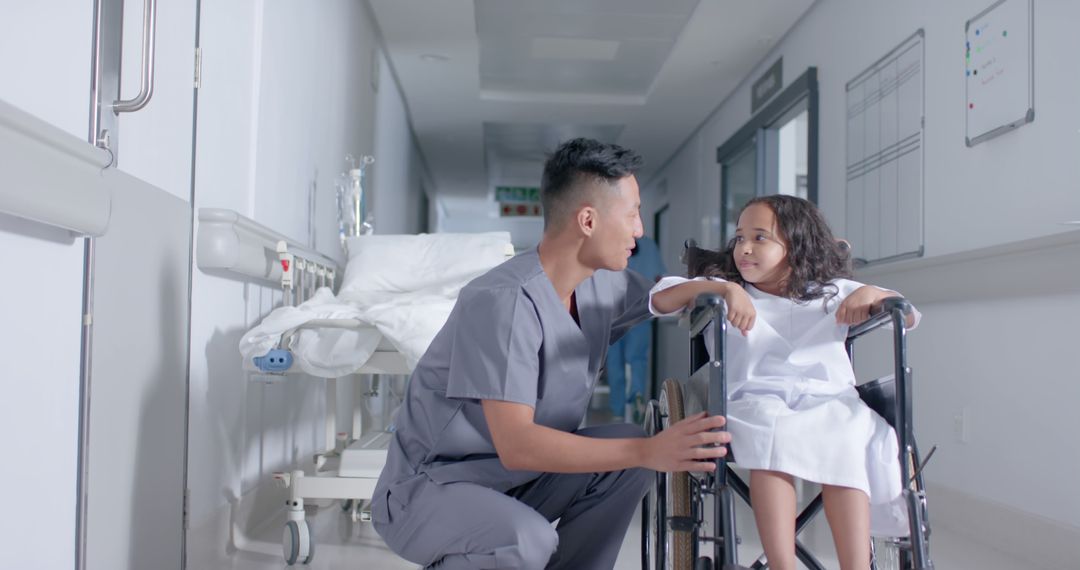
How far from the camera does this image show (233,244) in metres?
2.23

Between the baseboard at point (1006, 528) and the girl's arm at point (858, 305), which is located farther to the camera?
the baseboard at point (1006, 528)

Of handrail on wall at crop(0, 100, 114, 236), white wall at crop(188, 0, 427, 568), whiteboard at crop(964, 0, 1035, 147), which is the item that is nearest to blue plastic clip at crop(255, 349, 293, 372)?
white wall at crop(188, 0, 427, 568)

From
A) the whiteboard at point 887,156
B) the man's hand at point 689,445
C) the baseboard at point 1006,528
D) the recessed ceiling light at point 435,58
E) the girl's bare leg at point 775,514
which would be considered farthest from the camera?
the recessed ceiling light at point 435,58

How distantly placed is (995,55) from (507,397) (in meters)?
2.39

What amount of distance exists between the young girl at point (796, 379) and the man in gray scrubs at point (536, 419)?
0.17m

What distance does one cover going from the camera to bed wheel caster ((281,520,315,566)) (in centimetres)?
233

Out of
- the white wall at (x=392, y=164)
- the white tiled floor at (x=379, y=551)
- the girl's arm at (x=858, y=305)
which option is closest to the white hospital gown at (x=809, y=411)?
the girl's arm at (x=858, y=305)

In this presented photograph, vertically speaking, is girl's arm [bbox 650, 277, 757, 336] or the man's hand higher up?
girl's arm [bbox 650, 277, 757, 336]

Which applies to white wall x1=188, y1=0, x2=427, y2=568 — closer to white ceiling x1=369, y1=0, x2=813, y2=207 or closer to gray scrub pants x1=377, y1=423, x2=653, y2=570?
gray scrub pants x1=377, y1=423, x2=653, y2=570

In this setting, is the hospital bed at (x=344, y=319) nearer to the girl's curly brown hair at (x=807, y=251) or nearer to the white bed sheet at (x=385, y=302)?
the white bed sheet at (x=385, y=302)

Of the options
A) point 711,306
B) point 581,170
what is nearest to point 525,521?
point 711,306

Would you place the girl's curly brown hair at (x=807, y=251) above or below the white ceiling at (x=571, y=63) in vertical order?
below

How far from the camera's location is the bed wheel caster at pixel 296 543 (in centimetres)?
233

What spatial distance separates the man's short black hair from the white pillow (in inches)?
49.7
